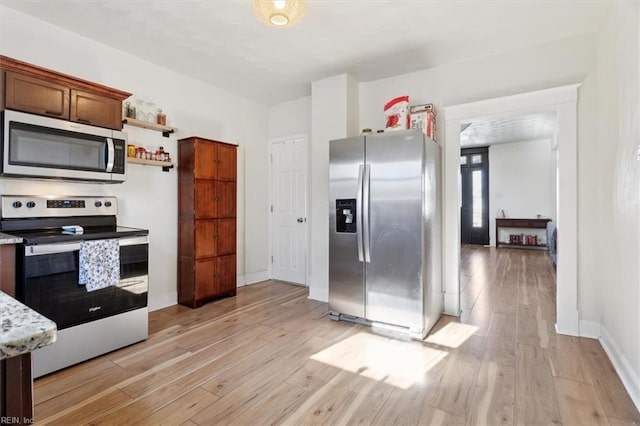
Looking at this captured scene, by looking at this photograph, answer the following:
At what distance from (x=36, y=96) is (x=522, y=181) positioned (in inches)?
367

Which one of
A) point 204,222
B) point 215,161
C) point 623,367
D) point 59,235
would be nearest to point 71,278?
point 59,235

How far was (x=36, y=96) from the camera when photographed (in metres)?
2.33

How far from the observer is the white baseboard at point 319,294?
12.6ft

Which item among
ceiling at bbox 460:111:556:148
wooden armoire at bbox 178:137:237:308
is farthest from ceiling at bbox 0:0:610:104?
ceiling at bbox 460:111:556:148

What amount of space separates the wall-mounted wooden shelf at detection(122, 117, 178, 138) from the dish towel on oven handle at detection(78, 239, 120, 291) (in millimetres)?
1338

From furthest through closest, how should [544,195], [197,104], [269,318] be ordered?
[544,195], [197,104], [269,318]

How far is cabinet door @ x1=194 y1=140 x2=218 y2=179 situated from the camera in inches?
140

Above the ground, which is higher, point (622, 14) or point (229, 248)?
point (622, 14)

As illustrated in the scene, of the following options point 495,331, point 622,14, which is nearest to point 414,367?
point 495,331

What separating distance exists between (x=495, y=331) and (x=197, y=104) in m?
4.15

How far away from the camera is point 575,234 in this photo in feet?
9.18

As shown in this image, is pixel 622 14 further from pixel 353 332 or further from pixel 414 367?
pixel 353 332

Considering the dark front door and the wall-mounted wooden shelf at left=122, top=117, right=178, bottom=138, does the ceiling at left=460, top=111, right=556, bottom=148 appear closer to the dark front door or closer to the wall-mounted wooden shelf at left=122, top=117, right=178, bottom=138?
the dark front door

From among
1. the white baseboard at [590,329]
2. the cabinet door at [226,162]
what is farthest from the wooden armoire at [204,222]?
the white baseboard at [590,329]
